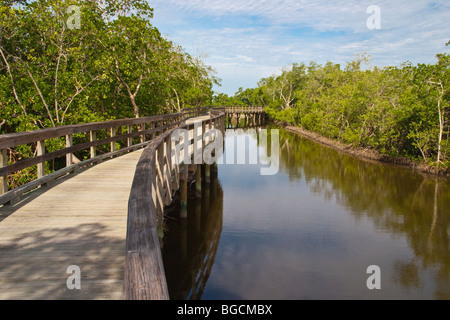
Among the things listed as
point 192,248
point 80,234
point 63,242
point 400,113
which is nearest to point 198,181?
point 192,248

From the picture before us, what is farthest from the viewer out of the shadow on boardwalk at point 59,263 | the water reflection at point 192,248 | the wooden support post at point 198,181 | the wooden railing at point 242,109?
the wooden railing at point 242,109

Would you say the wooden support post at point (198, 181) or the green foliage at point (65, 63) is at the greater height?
the green foliage at point (65, 63)

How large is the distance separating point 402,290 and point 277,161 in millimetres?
17220

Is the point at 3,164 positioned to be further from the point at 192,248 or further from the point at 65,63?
the point at 65,63

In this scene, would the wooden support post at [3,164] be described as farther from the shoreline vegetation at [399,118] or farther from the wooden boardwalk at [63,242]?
the shoreline vegetation at [399,118]

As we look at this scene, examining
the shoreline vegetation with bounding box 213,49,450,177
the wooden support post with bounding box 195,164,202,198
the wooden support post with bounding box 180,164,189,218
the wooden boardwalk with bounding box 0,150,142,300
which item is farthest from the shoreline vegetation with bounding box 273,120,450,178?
the wooden boardwalk with bounding box 0,150,142,300

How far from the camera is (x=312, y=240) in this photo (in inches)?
432

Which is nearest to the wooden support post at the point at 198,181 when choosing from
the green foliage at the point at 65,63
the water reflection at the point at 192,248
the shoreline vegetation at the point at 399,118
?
the water reflection at the point at 192,248

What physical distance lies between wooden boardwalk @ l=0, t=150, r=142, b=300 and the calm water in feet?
10.8

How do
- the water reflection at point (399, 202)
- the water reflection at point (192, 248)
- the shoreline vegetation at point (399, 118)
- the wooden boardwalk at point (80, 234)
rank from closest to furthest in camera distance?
the wooden boardwalk at point (80, 234)
the water reflection at point (192, 248)
the water reflection at point (399, 202)
the shoreline vegetation at point (399, 118)

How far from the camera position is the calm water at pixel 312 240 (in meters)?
8.27

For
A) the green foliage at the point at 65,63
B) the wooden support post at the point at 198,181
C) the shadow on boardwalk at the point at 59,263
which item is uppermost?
the green foliage at the point at 65,63

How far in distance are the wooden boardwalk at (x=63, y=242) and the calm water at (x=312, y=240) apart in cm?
330
